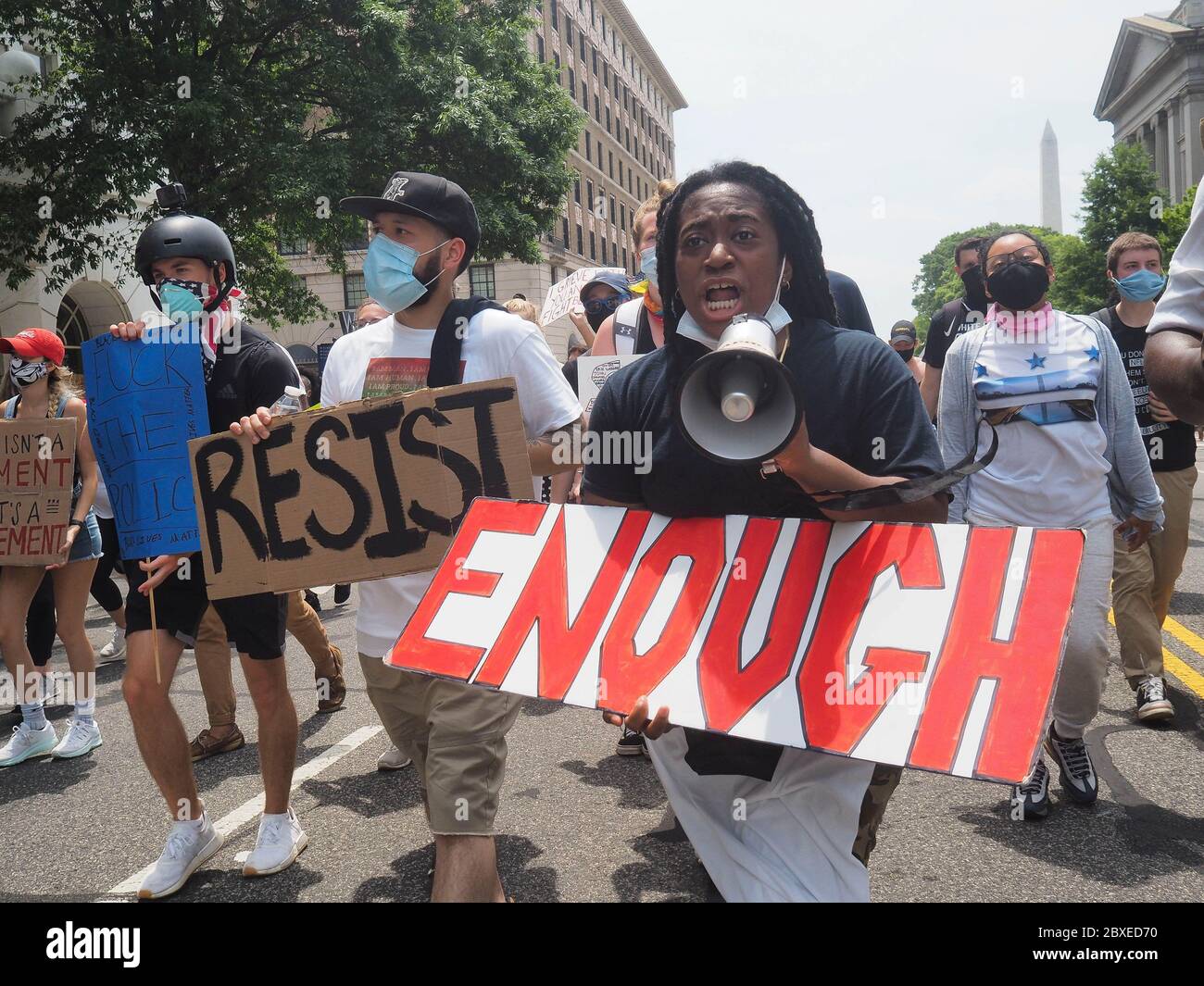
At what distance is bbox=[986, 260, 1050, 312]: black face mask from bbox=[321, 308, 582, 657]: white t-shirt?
1754 millimetres

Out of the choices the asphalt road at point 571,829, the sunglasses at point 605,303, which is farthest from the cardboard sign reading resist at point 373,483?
the sunglasses at point 605,303

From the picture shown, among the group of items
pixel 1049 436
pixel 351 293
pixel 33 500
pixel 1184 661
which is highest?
pixel 351 293

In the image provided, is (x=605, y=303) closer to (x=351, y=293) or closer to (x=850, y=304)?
(x=850, y=304)

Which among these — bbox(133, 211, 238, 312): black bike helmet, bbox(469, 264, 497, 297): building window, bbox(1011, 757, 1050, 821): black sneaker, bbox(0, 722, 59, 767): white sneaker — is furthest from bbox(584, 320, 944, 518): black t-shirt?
bbox(469, 264, 497, 297): building window

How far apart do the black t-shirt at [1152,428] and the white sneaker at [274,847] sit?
4.37 m

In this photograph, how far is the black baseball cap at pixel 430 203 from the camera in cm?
313

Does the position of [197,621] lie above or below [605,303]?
below

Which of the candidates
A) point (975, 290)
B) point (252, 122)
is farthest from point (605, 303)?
point (252, 122)

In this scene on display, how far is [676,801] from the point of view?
207 cm

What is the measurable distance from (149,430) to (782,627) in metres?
2.45

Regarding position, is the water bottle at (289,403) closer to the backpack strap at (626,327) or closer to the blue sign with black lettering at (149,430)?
the blue sign with black lettering at (149,430)

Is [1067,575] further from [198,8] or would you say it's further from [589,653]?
[198,8]

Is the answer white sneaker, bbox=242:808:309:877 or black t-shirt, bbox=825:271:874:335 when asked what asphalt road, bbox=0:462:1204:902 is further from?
black t-shirt, bbox=825:271:874:335

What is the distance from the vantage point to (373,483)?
9.06 feet
